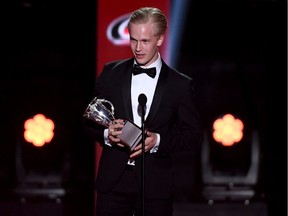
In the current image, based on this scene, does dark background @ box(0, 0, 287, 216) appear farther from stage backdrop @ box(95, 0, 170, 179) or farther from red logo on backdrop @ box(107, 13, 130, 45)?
red logo on backdrop @ box(107, 13, 130, 45)

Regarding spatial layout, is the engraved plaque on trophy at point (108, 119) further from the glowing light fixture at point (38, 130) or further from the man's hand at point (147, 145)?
the glowing light fixture at point (38, 130)

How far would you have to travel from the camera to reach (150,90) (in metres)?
2.74

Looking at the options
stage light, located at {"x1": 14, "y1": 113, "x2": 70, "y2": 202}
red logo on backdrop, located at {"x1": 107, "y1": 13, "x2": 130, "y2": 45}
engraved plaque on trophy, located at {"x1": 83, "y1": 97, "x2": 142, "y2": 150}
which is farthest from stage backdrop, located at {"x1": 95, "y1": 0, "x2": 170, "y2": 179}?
engraved plaque on trophy, located at {"x1": 83, "y1": 97, "x2": 142, "y2": 150}

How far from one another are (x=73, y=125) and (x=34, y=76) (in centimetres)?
78

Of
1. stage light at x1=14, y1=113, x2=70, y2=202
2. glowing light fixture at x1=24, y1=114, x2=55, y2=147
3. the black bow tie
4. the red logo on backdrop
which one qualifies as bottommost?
stage light at x1=14, y1=113, x2=70, y2=202

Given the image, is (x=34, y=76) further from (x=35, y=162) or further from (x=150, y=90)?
(x=150, y=90)

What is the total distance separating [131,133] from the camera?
8.21 ft

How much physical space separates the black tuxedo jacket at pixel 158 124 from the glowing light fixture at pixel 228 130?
3675 mm

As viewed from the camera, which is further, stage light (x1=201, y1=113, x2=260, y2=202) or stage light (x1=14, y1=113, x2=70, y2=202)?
stage light (x1=201, y1=113, x2=260, y2=202)

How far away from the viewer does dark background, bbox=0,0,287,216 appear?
6508 mm

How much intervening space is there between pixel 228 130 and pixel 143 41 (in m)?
4.01

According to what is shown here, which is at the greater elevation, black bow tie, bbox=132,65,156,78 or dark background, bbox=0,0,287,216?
dark background, bbox=0,0,287,216

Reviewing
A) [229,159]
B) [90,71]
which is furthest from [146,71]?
[90,71]

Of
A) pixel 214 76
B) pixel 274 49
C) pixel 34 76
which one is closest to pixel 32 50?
pixel 34 76
